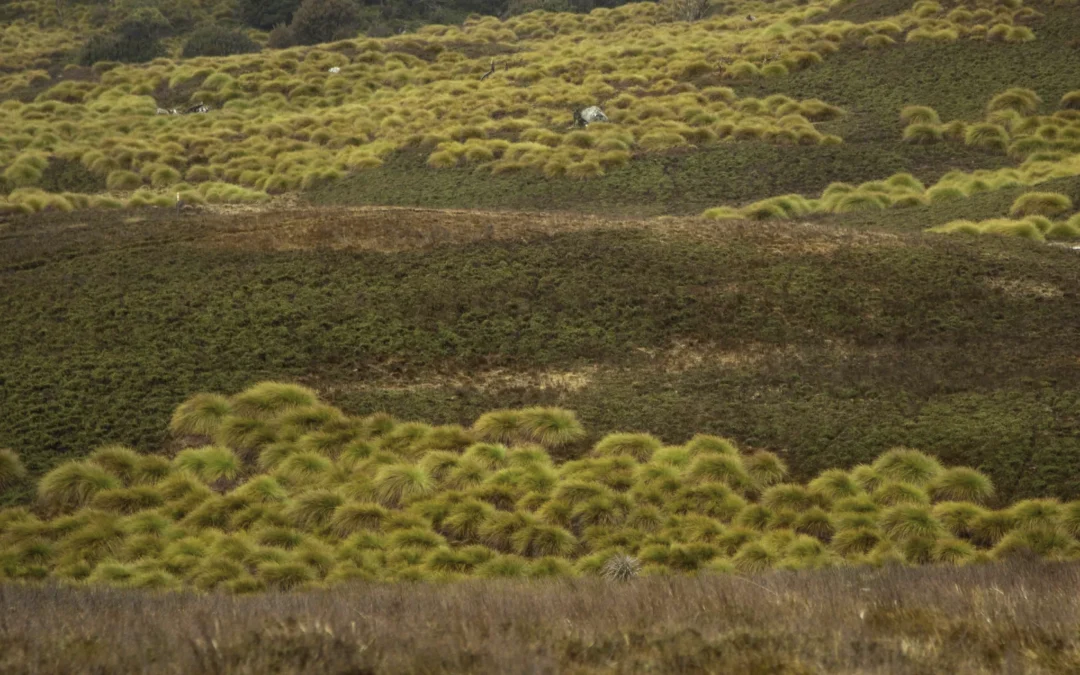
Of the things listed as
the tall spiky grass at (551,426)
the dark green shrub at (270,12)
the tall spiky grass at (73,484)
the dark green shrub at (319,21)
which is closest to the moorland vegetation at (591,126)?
the dark green shrub at (319,21)

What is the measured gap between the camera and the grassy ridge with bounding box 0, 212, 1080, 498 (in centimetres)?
1480

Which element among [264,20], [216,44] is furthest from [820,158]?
[264,20]

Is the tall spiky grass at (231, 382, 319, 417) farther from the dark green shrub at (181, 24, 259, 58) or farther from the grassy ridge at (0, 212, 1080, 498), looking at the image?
the dark green shrub at (181, 24, 259, 58)

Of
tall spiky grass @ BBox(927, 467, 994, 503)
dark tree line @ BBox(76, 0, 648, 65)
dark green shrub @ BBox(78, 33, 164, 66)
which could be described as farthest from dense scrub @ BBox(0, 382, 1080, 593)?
dark tree line @ BBox(76, 0, 648, 65)

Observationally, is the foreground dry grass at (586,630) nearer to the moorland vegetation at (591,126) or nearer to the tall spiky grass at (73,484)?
the tall spiky grass at (73,484)

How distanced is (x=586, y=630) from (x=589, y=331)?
11.9 metres

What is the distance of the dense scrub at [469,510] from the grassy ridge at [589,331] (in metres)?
0.68

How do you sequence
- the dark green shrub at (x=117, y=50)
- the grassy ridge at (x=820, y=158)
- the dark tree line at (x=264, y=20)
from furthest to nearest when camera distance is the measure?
the dark tree line at (x=264, y=20) < the dark green shrub at (x=117, y=50) < the grassy ridge at (x=820, y=158)

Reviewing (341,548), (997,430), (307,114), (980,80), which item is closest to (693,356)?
(997,430)

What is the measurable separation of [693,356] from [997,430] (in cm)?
486

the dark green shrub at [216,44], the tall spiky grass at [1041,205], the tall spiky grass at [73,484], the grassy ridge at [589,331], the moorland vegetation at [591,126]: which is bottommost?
the dark green shrub at [216,44]

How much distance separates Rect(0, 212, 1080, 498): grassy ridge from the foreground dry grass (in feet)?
21.0

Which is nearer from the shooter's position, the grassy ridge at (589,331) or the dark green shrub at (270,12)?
the grassy ridge at (589,331)

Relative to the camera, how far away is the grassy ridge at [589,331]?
1480 cm
